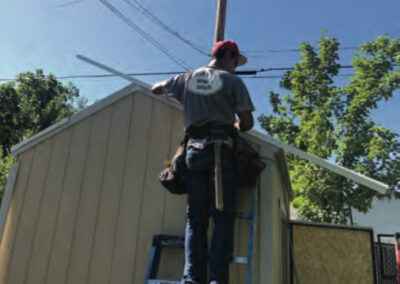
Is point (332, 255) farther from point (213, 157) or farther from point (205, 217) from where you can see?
point (213, 157)

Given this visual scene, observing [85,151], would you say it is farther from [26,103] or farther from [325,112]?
[26,103]

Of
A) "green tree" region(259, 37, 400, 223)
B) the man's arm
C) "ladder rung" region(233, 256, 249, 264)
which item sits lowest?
"ladder rung" region(233, 256, 249, 264)

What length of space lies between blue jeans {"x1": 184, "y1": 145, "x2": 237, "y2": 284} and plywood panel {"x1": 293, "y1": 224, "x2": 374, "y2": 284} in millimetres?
2995

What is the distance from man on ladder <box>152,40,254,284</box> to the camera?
1965 millimetres

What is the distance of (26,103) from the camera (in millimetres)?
17344

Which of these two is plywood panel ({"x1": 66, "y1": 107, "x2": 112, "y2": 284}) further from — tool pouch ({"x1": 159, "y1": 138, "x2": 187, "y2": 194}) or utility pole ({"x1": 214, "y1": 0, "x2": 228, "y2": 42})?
utility pole ({"x1": 214, "y1": 0, "x2": 228, "y2": 42})

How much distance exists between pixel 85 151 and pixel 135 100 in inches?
26.7

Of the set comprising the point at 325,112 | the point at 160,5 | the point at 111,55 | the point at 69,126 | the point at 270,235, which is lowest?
the point at 270,235

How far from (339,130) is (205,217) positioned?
6393mm

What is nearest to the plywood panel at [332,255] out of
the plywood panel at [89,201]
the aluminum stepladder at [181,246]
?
the aluminum stepladder at [181,246]

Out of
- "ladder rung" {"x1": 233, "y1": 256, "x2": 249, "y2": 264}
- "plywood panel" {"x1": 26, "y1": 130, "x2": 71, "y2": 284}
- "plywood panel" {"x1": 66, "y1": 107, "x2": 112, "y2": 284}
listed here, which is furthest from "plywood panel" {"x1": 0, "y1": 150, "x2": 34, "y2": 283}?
"ladder rung" {"x1": 233, "y1": 256, "x2": 249, "y2": 264}

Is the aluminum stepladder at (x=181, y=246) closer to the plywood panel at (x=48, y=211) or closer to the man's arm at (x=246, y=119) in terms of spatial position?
the man's arm at (x=246, y=119)

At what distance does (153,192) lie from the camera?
3.13 meters

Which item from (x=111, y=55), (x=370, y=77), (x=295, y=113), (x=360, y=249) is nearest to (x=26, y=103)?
(x=111, y=55)
